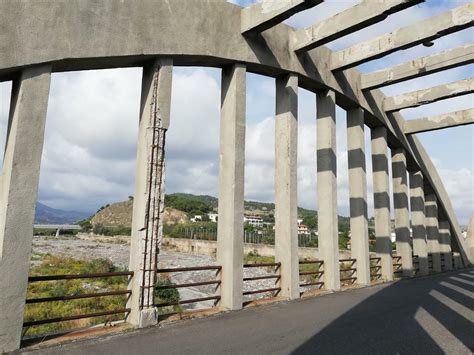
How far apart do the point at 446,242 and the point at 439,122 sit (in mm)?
9735

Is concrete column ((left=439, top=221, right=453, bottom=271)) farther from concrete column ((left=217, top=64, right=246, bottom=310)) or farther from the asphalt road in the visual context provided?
concrete column ((left=217, top=64, right=246, bottom=310))

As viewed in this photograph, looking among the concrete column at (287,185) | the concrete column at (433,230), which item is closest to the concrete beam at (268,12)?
the concrete column at (287,185)

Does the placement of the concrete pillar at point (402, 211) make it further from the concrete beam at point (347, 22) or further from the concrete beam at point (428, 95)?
the concrete beam at point (347, 22)

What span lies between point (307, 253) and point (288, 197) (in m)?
27.6

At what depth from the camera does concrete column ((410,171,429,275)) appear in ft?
53.4

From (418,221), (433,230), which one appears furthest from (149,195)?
(433,230)

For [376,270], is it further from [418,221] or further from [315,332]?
[315,332]

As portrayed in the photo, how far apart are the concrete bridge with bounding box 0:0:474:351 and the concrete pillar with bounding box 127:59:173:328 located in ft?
0.07

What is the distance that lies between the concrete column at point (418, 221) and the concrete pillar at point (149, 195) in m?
14.2

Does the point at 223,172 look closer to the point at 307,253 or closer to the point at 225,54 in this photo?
the point at 225,54

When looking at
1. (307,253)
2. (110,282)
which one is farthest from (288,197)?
(307,253)

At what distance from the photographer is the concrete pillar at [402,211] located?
575 inches

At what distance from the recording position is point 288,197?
841 cm

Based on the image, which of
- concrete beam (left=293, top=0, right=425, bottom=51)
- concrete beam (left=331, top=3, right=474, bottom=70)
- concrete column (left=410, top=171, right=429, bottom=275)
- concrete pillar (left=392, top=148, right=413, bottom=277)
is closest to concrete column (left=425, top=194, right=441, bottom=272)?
concrete column (left=410, top=171, right=429, bottom=275)
